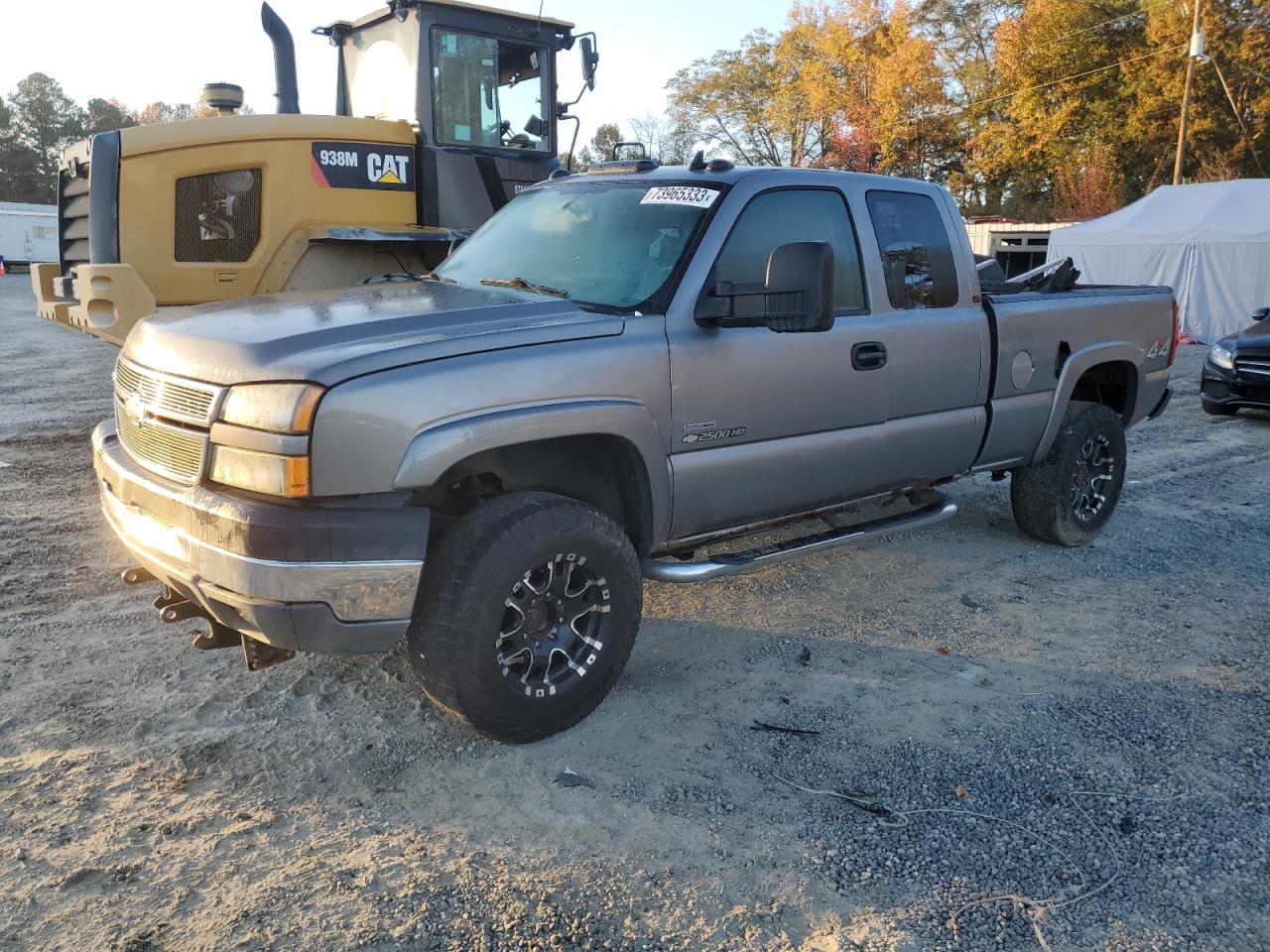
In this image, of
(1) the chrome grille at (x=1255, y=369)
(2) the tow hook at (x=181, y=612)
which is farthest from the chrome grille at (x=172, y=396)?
(1) the chrome grille at (x=1255, y=369)

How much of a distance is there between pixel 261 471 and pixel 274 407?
0.66 feet

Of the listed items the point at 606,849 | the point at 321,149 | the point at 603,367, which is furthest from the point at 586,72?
the point at 606,849

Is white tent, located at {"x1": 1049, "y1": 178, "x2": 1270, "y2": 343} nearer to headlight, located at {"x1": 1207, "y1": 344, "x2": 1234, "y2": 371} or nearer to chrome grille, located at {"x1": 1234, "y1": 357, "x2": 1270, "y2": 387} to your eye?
headlight, located at {"x1": 1207, "y1": 344, "x2": 1234, "y2": 371}

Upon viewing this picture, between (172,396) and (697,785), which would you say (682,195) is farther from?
(697,785)

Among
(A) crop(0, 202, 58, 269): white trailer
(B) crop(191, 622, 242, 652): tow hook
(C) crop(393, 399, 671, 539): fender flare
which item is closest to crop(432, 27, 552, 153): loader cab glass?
(C) crop(393, 399, 671, 539): fender flare

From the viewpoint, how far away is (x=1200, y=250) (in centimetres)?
1997

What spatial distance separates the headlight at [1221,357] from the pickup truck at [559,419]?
692 centimetres

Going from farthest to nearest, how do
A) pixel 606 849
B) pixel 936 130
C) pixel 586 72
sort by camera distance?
pixel 936 130 → pixel 586 72 → pixel 606 849

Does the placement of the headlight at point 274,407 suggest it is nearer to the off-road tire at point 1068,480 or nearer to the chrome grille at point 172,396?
the chrome grille at point 172,396

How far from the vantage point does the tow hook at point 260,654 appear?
10.8ft

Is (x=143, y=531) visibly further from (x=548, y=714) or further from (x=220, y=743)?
(x=548, y=714)

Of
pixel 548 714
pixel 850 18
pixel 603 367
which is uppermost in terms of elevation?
pixel 850 18

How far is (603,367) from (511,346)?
0.36m

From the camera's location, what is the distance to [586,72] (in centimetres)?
785
